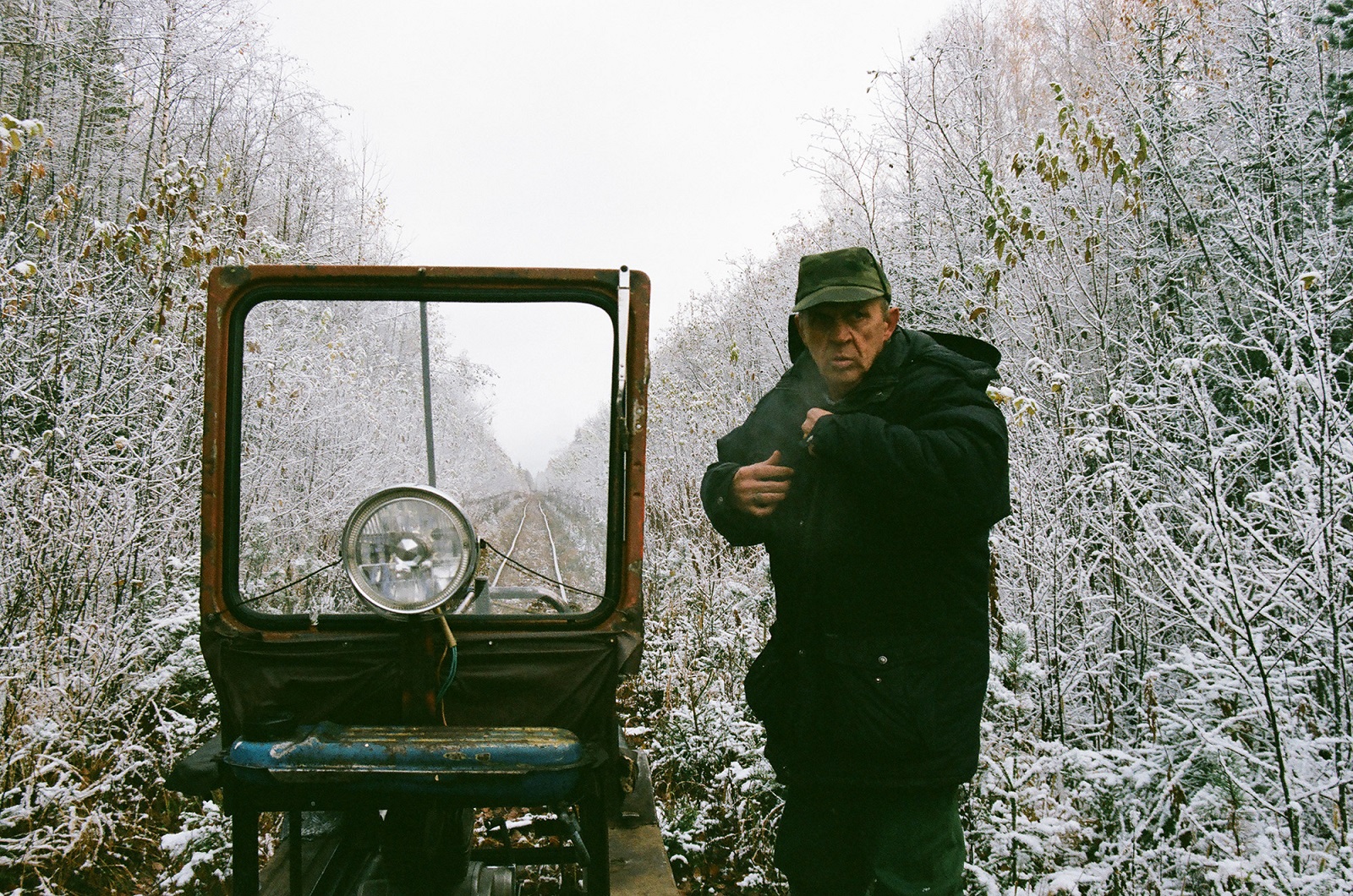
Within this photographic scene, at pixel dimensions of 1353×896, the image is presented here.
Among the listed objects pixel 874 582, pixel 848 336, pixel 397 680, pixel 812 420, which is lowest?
pixel 397 680

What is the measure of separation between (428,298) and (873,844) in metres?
1.83

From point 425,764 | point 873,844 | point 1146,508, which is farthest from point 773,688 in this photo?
point 1146,508

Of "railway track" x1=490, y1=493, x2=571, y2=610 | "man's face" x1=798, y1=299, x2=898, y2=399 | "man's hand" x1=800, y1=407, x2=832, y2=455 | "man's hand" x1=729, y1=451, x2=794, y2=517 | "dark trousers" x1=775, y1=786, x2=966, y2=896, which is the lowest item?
"dark trousers" x1=775, y1=786, x2=966, y2=896

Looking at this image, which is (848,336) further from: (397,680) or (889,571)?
(397,680)

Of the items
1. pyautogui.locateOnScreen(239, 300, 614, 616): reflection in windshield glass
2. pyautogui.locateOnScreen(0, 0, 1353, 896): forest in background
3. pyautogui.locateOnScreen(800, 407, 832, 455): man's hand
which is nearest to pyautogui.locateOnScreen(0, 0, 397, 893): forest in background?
pyautogui.locateOnScreen(0, 0, 1353, 896): forest in background

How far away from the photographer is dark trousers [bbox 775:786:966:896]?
1.91 meters

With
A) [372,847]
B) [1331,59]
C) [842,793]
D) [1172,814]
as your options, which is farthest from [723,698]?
[1331,59]

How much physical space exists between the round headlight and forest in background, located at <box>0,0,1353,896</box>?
2365 millimetres

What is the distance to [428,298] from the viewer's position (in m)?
2.26

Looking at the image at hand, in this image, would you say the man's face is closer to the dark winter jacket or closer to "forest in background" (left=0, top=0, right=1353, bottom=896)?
the dark winter jacket

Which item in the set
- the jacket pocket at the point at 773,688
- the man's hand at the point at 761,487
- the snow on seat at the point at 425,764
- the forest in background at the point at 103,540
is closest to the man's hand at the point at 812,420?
the man's hand at the point at 761,487

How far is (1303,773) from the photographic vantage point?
304 centimetres

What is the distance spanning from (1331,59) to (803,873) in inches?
313

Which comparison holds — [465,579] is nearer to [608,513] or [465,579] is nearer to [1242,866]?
[608,513]
